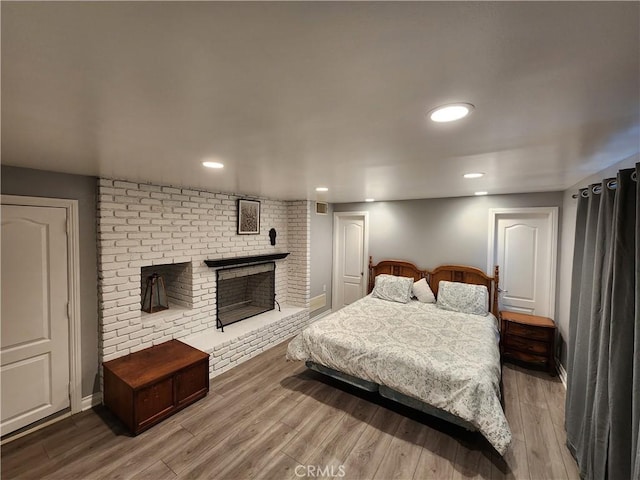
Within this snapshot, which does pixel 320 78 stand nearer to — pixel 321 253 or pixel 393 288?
pixel 393 288

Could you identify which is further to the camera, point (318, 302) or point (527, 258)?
point (318, 302)

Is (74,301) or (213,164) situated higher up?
(213,164)

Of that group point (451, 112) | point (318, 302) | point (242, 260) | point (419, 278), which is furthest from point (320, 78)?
point (318, 302)

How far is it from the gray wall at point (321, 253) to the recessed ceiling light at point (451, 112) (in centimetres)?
369

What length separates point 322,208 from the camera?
5051 millimetres

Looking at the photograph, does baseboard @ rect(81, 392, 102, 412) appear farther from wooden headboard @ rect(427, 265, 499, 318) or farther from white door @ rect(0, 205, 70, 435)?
wooden headboard @ rect(427, 265, 499, 318)

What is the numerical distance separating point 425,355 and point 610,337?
49.2 inches

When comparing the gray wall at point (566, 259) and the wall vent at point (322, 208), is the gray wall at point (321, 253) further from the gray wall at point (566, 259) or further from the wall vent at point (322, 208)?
the gray wall at point (566, 259)

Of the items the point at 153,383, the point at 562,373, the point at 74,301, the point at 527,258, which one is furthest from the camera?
the point at 527,258

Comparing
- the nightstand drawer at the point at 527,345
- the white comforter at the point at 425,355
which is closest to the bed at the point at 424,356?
the white comforter at the point at 425,355

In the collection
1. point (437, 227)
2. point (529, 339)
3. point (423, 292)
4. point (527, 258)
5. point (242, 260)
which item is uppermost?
point (437, 227)

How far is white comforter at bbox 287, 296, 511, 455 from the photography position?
207 centimetres

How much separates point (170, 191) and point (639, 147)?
3.90 m

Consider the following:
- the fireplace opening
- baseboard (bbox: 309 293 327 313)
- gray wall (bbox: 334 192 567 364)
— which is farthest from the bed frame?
the fireplace opening
